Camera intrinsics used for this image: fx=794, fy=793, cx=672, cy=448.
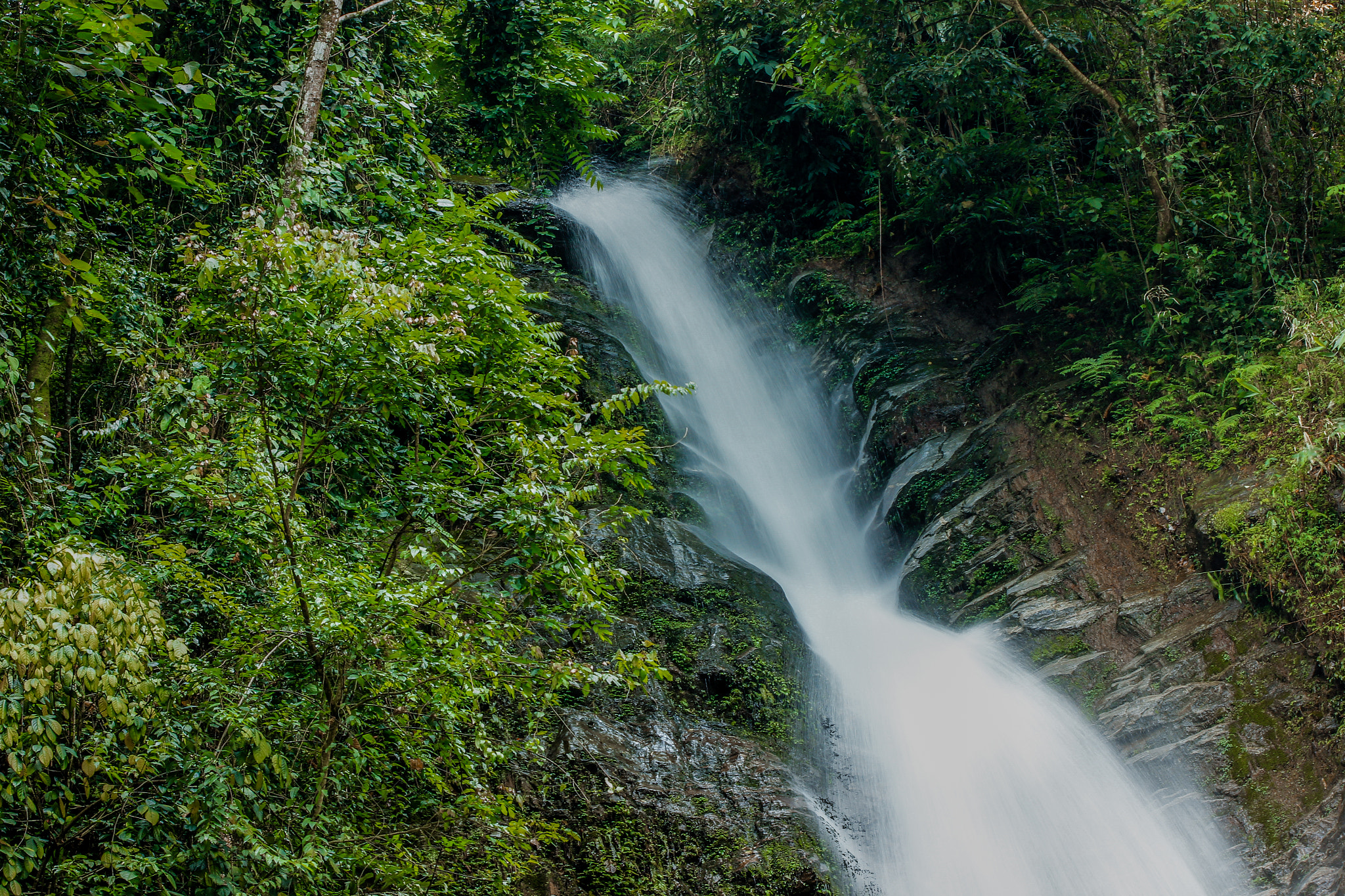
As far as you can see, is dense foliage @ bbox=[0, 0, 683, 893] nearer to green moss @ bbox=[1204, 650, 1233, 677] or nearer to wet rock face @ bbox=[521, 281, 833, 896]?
wet rock face @ bbox=[521, 281, 833, 896]

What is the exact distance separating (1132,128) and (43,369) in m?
11.8

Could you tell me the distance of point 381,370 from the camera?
13.9 feet

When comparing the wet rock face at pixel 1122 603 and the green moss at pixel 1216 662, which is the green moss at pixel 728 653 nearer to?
the wet rock face at pixel 1122 603

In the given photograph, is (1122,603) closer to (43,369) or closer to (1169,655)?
(1169,655)

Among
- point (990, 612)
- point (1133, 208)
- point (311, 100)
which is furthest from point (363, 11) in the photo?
point (1133, 208)

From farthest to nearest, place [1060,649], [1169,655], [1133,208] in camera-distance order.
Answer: [1133,208], [1060,649], [1169,655]

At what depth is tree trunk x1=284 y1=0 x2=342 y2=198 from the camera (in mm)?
5656

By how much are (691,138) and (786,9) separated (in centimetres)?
337

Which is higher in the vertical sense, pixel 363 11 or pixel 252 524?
pixel 363 11

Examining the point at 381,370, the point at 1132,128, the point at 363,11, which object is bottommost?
the point at 381,370

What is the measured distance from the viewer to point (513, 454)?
4.83m

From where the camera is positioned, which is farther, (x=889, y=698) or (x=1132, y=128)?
(x=1132, y=128)

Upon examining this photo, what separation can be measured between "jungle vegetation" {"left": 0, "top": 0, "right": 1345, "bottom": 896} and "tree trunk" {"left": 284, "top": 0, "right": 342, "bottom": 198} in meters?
0.03

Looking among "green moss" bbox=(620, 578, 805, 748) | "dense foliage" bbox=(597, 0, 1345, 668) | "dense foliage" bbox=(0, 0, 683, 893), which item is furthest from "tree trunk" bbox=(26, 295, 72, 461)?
"dense foliage" bbox=(597, 0, 1345, 668)
